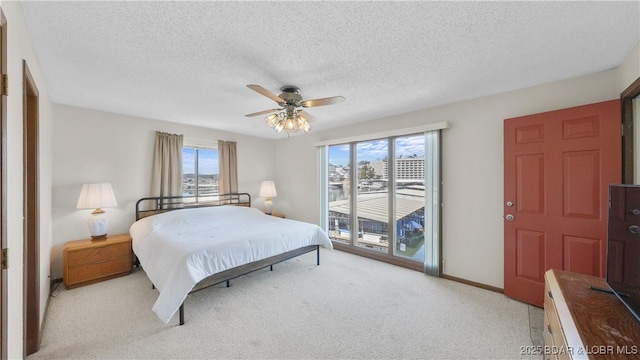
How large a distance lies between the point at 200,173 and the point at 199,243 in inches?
90.8

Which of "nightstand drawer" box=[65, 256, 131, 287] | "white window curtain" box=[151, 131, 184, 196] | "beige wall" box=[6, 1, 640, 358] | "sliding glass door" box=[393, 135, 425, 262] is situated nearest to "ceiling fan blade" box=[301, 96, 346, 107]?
"beige wall" box=[6, 1, 640, 358]

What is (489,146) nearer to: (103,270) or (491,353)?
(491,353)

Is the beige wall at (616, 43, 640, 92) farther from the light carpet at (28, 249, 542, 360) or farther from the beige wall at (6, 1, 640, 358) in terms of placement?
the light carpet at (28, 249, 542, 360)

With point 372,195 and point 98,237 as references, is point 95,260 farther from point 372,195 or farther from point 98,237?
point 372,195

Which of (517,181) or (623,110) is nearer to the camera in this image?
(623,110)

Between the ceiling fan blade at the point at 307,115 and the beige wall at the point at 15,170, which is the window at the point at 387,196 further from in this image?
the beige wall at the point at 15,170

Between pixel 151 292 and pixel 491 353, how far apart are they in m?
3.49

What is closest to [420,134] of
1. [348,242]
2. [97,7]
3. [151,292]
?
[348,242]

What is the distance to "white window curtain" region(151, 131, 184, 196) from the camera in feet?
12.8

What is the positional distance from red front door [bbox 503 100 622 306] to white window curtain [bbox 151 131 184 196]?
4750mm

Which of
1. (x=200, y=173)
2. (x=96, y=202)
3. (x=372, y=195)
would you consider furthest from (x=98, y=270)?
(x=372, y=195)

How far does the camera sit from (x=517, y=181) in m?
2.57

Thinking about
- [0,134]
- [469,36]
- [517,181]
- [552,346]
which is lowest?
[552,346]

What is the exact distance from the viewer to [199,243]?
2.60m
